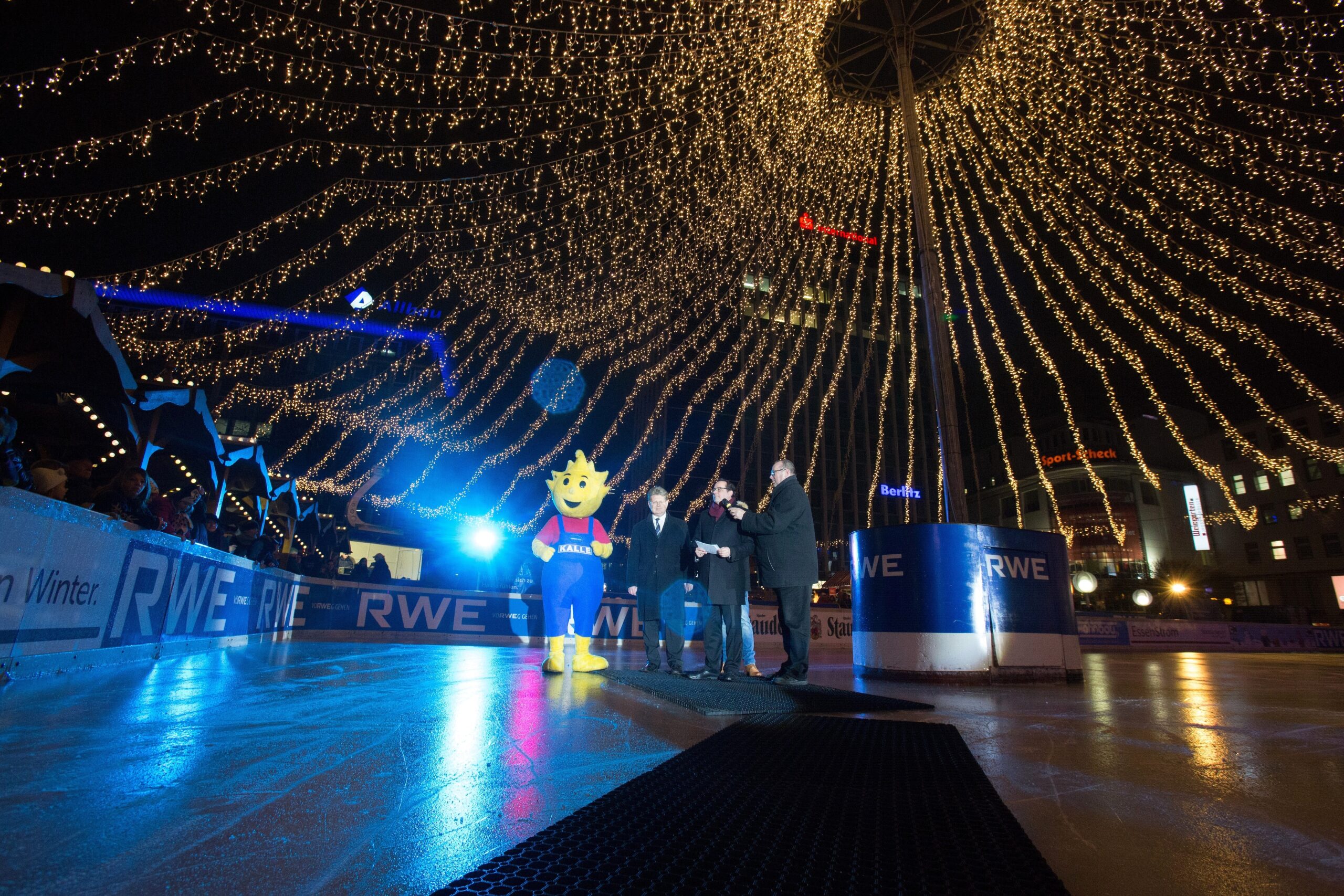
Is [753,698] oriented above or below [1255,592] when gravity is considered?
below

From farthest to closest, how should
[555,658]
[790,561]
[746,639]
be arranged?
[746,639], [555,658], [790,561]

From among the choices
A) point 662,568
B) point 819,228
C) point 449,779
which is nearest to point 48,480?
→ point 662,568

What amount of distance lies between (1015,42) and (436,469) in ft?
56.4

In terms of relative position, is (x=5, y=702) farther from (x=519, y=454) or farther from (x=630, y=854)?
(x=519, y=454)

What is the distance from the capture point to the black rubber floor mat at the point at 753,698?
3.15 metres

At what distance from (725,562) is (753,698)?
1.70m

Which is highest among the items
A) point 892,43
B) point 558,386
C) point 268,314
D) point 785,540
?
point 892,43

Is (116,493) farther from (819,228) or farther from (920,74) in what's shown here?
(920,74)

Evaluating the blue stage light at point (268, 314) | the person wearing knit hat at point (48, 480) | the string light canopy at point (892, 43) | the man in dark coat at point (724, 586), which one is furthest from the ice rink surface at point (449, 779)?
the string light canopy at point (892, 43)

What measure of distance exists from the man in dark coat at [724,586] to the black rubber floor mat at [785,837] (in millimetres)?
3038

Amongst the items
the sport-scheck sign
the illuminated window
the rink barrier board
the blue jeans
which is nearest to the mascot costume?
the blue jeans

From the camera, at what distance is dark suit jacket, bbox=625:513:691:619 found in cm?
548

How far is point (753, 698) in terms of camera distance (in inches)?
140

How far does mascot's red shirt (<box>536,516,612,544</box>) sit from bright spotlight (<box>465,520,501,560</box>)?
16.1 m
